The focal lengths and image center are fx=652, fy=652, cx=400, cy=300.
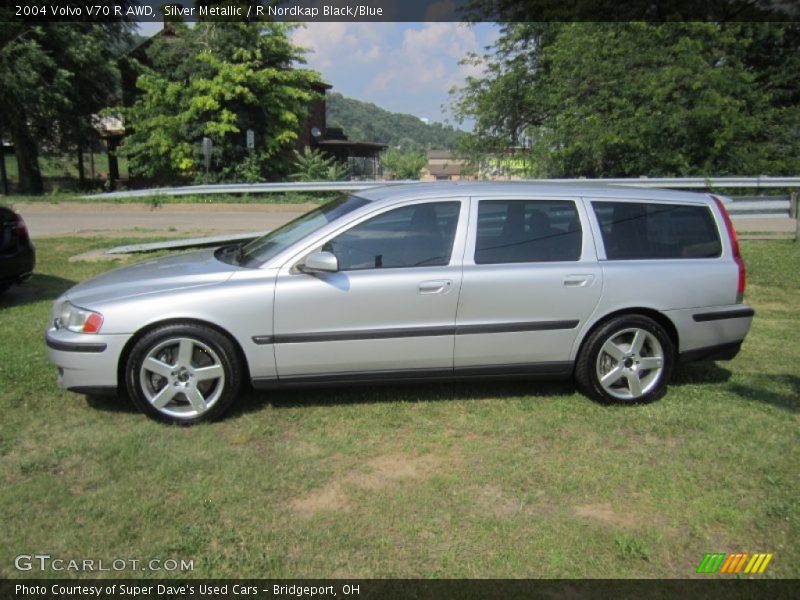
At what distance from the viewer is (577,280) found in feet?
14.6

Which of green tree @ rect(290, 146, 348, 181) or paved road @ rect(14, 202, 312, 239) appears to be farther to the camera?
green tree @ rect(290, 146, 348, 181)

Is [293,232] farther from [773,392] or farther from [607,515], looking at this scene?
[773,392]

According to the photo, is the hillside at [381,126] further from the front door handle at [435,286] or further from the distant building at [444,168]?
the front door handle at [435,286]

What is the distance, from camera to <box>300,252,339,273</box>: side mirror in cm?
406

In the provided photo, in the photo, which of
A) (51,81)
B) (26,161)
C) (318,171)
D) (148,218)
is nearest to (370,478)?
(148,218)

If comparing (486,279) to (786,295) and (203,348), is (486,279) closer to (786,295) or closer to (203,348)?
(203,348)

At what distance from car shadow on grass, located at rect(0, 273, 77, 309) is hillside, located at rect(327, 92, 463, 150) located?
9108 cm

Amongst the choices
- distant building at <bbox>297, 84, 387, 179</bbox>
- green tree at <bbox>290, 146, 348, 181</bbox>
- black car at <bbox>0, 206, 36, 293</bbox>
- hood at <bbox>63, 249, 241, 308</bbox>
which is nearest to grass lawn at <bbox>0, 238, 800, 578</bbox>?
hood at <bbox>63, 249, 241, 308</bbox>

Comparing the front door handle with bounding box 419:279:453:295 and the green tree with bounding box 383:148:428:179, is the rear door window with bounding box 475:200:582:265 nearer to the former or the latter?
the front door handle with bounding box 419:279:453:295

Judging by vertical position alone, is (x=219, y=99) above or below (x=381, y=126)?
below

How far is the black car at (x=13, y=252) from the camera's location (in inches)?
271

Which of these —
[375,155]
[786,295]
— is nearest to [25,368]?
[786,295]

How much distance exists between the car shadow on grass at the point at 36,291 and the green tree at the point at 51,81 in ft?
57.8

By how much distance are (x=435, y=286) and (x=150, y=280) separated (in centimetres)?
187
